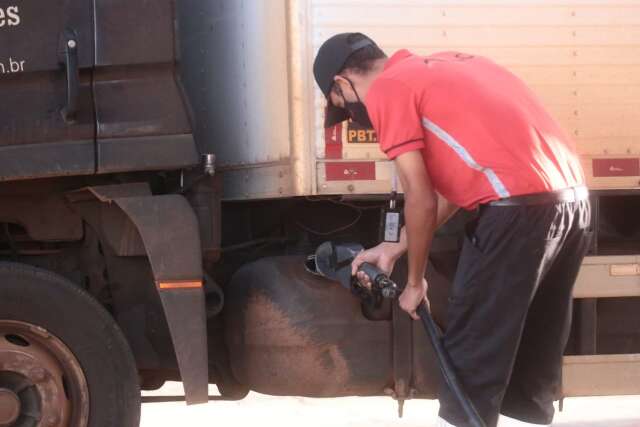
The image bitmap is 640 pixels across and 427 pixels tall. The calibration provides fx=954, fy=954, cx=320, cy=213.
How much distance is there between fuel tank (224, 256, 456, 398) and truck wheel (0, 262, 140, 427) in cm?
65

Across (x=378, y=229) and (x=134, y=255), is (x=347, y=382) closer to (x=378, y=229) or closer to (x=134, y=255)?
(x=378, y=229)

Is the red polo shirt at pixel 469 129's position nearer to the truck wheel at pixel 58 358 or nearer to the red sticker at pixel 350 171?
the red sticker at pixel 350 171

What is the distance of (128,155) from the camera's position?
4.18 meters

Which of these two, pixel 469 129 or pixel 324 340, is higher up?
pixel 469 129

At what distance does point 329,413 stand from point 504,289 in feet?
12.1

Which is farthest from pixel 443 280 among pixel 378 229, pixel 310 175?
pixel 310 175

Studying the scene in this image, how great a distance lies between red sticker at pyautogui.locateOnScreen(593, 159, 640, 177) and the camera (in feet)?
14.9

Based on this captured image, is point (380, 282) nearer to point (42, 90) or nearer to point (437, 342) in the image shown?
point (437, 342)

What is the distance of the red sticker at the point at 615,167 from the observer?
4539 mm

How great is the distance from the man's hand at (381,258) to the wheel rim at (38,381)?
1323mm

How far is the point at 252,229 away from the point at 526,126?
201 cm

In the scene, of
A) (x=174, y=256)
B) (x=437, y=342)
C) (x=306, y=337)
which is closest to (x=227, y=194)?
(x=174, y=256)

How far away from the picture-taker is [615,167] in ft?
14.9

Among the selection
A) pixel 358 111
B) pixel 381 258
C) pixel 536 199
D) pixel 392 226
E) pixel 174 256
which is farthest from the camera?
pixel 174 256
